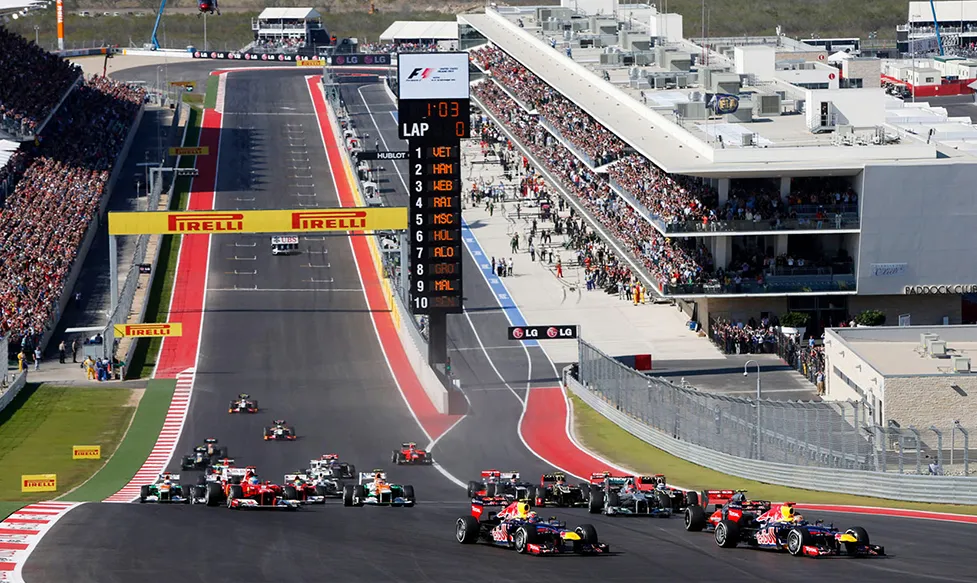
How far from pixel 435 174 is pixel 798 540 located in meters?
35.7

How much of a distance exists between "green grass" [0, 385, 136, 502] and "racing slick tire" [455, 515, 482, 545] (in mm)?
18516

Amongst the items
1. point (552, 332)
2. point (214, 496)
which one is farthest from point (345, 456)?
point (552, 332)

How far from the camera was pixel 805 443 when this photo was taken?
57.2 m

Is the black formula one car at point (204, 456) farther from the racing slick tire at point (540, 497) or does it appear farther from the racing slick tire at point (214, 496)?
the racing slick tire at point (540, 497)

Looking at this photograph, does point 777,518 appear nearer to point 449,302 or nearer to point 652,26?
point 449,302

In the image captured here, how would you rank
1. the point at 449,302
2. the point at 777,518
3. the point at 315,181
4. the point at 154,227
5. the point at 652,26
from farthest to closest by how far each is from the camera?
the point at 652,26 < the point at 315,181 < the point at 154,227 < the point at 449,302 < the point at 777,518

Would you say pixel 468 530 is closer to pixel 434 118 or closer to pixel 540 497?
pixel 540 497

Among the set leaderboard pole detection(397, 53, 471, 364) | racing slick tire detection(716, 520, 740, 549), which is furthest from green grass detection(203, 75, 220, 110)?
racing slick tire detection(716, 520, 740, 549)

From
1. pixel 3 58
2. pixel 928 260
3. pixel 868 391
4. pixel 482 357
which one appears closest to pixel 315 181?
pixel 3 58

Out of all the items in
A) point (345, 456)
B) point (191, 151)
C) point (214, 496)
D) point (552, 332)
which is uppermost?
point (191, 151)

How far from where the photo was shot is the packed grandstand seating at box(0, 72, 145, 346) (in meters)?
84.9

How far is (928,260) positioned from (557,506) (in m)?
38.5

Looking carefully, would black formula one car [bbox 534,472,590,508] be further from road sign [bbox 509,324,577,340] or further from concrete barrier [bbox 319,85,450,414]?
road sign [bbox 509,324,577,340]

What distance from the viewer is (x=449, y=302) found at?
2980 inches
